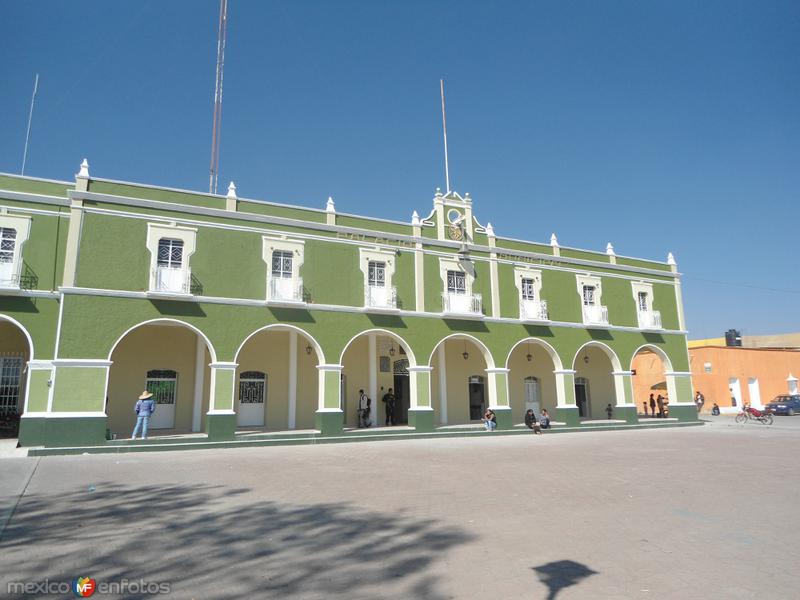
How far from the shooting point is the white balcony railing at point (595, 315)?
79.0 ft

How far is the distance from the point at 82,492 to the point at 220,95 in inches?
653

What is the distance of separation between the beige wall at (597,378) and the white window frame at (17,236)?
23236 millimetres

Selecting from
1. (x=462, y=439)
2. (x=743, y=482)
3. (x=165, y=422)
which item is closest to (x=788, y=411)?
(x=462, y=439)

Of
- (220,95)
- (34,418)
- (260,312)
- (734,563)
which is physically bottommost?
(734,563)

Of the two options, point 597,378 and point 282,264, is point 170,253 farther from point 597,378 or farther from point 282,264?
point 597,378

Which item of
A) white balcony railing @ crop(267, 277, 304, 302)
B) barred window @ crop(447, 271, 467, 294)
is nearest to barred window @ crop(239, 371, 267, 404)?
white balcony railing @ crop(267, 277, 304, 302)

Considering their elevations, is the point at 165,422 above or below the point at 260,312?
below

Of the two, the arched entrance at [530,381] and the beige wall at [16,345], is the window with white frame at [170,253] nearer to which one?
the beige wall at [16,345]

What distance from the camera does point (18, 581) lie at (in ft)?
14.9

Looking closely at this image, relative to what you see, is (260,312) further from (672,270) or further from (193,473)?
(672,270)

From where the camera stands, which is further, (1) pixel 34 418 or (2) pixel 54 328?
(2) pixel 54 328

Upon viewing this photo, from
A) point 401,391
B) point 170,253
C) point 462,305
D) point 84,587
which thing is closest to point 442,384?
point 401,391

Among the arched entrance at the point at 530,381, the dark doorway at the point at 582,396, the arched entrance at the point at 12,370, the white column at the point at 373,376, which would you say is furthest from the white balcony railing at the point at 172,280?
the dark doorway at the point at 582,396

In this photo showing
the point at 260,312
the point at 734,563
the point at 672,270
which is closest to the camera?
the point at 734,563
